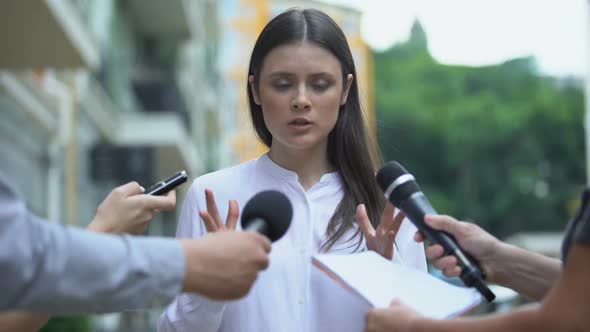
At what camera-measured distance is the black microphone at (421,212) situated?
2.85 m

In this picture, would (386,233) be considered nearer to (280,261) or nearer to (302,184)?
(280,261)

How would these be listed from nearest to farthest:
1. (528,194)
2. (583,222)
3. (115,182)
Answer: (583,222), (115,182), (528,194)

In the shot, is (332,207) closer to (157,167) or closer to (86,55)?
(86,55)

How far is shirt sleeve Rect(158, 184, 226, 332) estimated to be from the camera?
3.31m

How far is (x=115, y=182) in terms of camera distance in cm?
2014

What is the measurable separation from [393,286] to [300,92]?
82cm

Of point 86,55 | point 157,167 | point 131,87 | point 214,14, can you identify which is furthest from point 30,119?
point 214,14

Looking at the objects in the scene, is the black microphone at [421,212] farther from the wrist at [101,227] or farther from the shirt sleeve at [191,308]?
the wrist at [101,227]

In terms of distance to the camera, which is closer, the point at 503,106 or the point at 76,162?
the point at 76,162

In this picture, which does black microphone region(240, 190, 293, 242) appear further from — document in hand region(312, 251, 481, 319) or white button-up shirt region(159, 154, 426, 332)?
white button-up shirt region(159, 154, 426, 332)

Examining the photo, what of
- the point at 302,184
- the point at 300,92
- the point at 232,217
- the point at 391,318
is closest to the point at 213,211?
the point at 232,217

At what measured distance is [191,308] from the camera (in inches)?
132

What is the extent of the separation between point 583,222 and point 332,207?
55.0 inches

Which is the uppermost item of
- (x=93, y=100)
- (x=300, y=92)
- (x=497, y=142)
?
(x=300, y=92)
